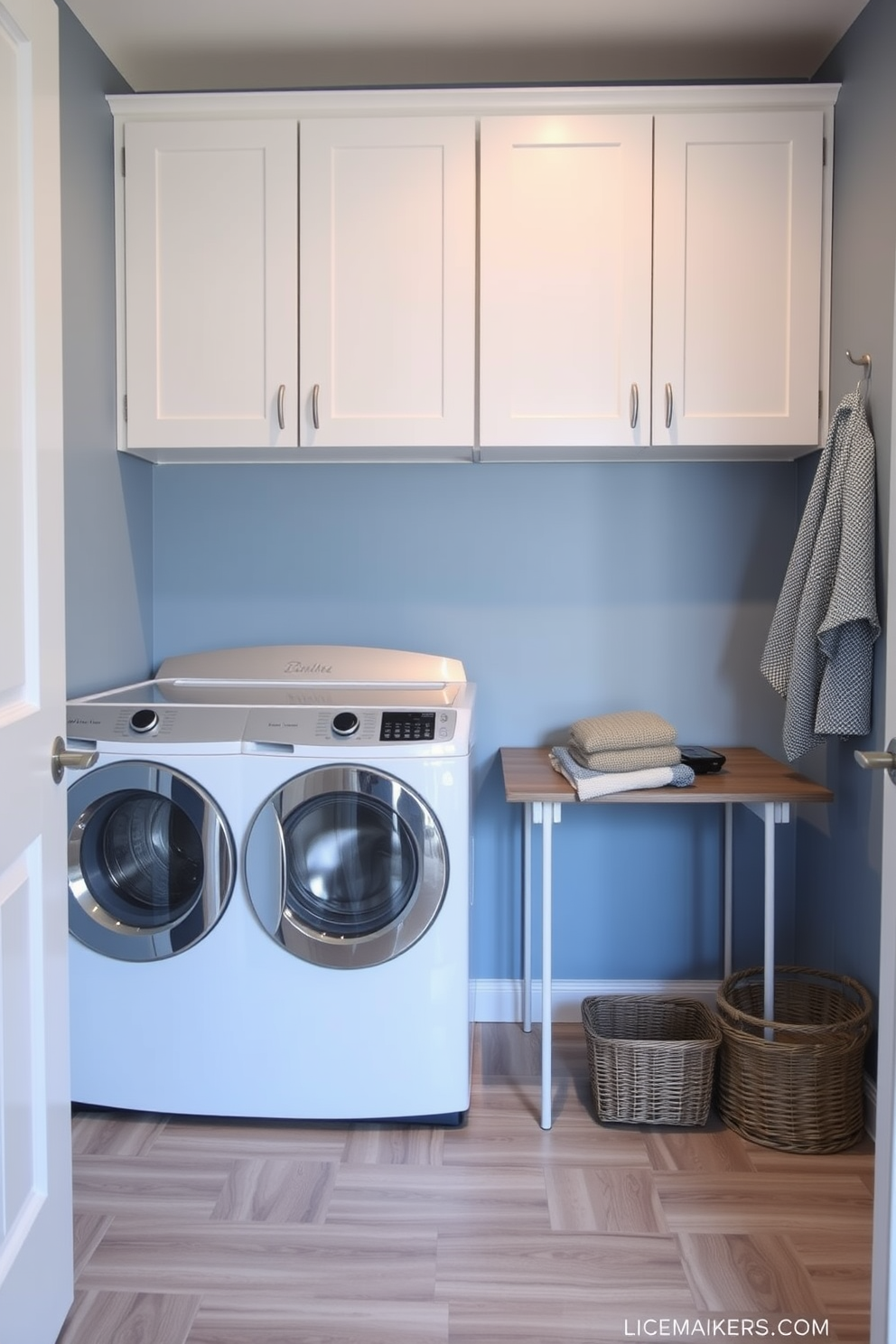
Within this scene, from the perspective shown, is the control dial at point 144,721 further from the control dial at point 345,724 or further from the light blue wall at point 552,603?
the light blue wall at point 552,603

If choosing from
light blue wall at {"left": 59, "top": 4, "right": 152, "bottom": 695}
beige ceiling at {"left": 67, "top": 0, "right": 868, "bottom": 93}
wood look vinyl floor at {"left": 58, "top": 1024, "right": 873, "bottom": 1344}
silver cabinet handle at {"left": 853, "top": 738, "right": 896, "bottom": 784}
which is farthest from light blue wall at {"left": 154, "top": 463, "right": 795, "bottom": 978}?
silver cabinet handle at {"left": 853, "top": 738, "right": 896, "bottom": 784}

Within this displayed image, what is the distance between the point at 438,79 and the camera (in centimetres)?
257

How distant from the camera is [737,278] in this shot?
234 centimetres

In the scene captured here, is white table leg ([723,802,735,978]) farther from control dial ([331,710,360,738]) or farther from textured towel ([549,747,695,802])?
control dial ([331,710,360,738])

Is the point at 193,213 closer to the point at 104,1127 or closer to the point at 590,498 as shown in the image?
the point at 590,498

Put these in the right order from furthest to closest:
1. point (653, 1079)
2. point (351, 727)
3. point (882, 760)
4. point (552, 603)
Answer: point (552, 603)
point (653, 1079)
point (351, 727)
point (882, 760)

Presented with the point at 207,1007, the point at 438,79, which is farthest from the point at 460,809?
the point at 438,79

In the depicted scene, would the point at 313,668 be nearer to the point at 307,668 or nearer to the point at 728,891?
the point at 307,668

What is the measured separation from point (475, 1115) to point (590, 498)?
1592 mm

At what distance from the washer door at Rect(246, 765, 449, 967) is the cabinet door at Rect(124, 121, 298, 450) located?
0.91 meters

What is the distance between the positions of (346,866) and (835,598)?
120 centimetres

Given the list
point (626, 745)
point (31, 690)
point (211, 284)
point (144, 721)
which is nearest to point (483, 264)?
point (211, 284)

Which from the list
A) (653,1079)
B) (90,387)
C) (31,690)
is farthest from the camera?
(90,387)

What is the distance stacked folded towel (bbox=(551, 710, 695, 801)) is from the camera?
2.17 m
